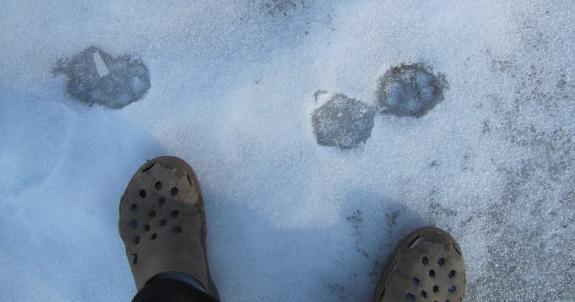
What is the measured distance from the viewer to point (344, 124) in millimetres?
1445

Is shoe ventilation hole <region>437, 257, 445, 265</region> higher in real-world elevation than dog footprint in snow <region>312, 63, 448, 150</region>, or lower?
lower

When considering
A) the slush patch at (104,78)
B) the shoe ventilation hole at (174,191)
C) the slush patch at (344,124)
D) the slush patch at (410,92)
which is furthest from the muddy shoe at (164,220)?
the slush patch at (410,92)

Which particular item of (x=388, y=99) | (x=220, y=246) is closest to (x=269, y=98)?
(x=388, y=99)

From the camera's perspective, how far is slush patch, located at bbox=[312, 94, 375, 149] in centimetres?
145

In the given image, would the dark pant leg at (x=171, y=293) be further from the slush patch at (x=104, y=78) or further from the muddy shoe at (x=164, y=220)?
the slush patch at (x=104, y=78)

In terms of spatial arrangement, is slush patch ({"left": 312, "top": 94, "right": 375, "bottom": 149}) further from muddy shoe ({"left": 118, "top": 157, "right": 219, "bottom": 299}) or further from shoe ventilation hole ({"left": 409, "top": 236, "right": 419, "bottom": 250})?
muddy shoe ({"left": 118, "top": 157, "right": 219, "bottom": 299})

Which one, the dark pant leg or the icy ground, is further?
the icy ground

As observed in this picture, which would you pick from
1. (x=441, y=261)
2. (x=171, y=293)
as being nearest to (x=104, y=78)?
(x=171, y=293)

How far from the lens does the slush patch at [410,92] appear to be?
145 cm

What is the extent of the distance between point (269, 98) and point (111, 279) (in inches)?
33.9

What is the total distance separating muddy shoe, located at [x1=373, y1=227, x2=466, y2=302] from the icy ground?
0.28 ft

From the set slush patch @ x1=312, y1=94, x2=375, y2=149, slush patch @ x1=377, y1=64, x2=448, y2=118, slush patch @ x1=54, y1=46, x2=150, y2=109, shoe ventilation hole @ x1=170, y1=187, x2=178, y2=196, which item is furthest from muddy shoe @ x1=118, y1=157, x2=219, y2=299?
slush patch @ x1=377, y1=64, x2=448, y2=118

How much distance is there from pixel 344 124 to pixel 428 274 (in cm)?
59

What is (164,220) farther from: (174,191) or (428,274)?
(428,274)
